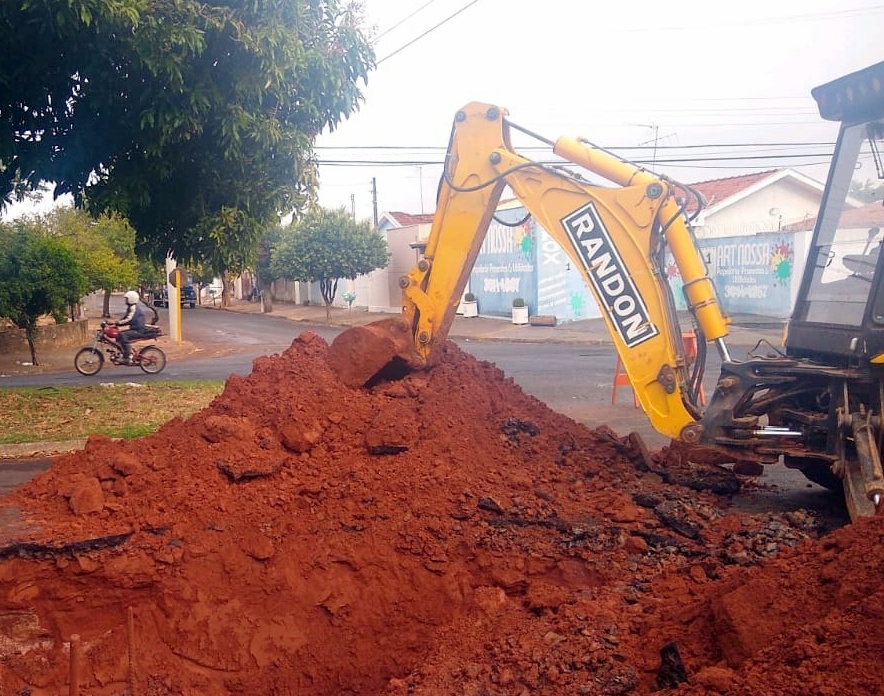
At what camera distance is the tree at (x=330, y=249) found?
37.1 meters

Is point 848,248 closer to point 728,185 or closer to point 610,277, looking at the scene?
point 610,277

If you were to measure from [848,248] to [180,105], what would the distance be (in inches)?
248

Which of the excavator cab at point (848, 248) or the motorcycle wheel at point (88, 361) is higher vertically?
the excavator cab at point (848, 248)

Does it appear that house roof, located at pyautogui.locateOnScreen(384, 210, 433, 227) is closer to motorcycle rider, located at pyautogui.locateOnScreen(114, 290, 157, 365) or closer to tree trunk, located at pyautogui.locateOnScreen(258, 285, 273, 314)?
tree trunk, located at pyautogui.locateOnScreen(258, 285, 273, 314)

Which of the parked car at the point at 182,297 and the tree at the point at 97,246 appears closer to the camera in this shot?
the tree at the point at 97,246

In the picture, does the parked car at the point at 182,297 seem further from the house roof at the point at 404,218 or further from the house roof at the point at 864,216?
the house roof at the point at 864,216

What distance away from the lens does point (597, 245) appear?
5.97 meters

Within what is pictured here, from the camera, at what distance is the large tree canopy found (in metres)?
7.96

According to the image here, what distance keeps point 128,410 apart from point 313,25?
17.5ft

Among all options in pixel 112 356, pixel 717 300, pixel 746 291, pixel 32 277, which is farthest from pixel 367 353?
pixel 746 291

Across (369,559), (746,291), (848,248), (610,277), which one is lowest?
(369,559)

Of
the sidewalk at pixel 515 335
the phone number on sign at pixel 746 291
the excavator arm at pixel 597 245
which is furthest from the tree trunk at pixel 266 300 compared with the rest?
the excavator arm at pixel 597 245

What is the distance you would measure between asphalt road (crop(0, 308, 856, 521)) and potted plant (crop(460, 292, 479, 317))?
5.37m

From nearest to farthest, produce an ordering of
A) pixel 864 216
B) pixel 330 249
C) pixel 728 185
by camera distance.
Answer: pixel 864 216 → pixel 728 185 → pixel 330 249
